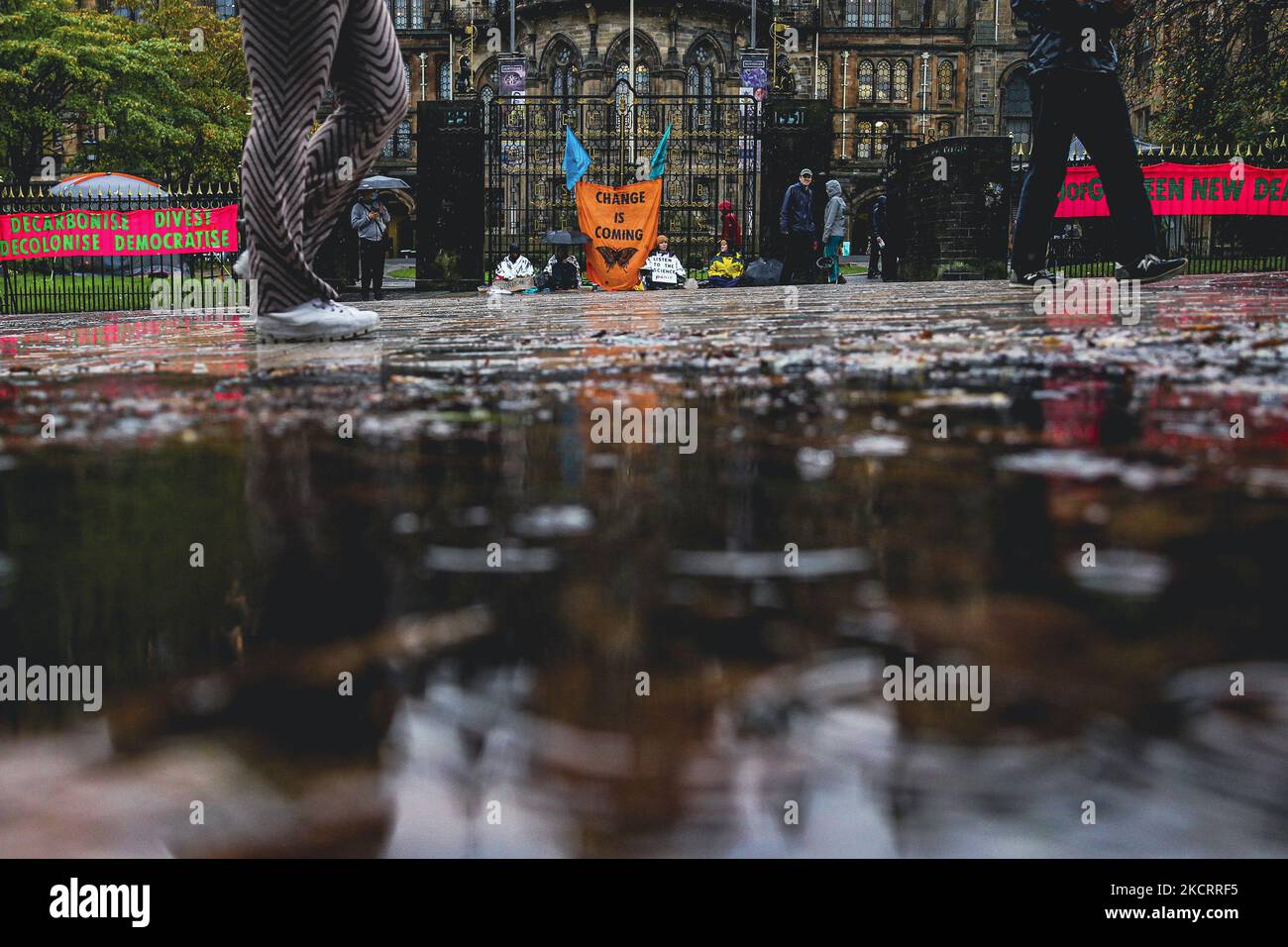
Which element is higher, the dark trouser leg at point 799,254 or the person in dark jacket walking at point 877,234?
the person in dark jacket walking at point 877,234

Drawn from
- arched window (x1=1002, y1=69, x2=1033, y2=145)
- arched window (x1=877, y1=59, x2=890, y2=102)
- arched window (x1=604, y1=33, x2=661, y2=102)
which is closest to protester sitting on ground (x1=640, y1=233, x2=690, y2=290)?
arched window (x1=604, y1=33, x2=661, y2=102)

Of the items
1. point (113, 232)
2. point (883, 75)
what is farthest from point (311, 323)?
point (883, 75)

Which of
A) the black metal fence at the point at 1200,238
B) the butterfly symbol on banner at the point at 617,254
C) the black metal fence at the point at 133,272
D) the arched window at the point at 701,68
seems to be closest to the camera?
the black metal fence at the point at 133,272

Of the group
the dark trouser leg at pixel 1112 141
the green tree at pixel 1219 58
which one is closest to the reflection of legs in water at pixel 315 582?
the dark trouser leg at pixel 1112 141

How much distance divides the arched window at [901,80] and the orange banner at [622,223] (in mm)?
39823

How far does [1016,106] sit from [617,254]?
42360 millimetres

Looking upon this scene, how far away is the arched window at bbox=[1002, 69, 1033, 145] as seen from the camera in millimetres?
53781

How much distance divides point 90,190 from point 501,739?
30920 mm

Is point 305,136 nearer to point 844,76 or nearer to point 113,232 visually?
point 113,232

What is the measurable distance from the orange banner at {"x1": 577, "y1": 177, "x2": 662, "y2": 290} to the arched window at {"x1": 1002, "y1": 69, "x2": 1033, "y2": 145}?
40.6m

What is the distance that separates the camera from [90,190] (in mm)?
28016

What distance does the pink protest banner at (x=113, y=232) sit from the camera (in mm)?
14469

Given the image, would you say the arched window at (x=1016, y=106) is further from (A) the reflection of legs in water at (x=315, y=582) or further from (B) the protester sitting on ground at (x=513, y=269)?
(A) the reflection of legs in water at (x=315, y=582)

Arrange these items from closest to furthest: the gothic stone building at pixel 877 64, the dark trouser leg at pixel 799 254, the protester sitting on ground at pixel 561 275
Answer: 1. the dark trouser leg at pixel 799 254
2. the protester sitting on ground at pixel 561 275
3. the gothic stone building at pixel 877 64
